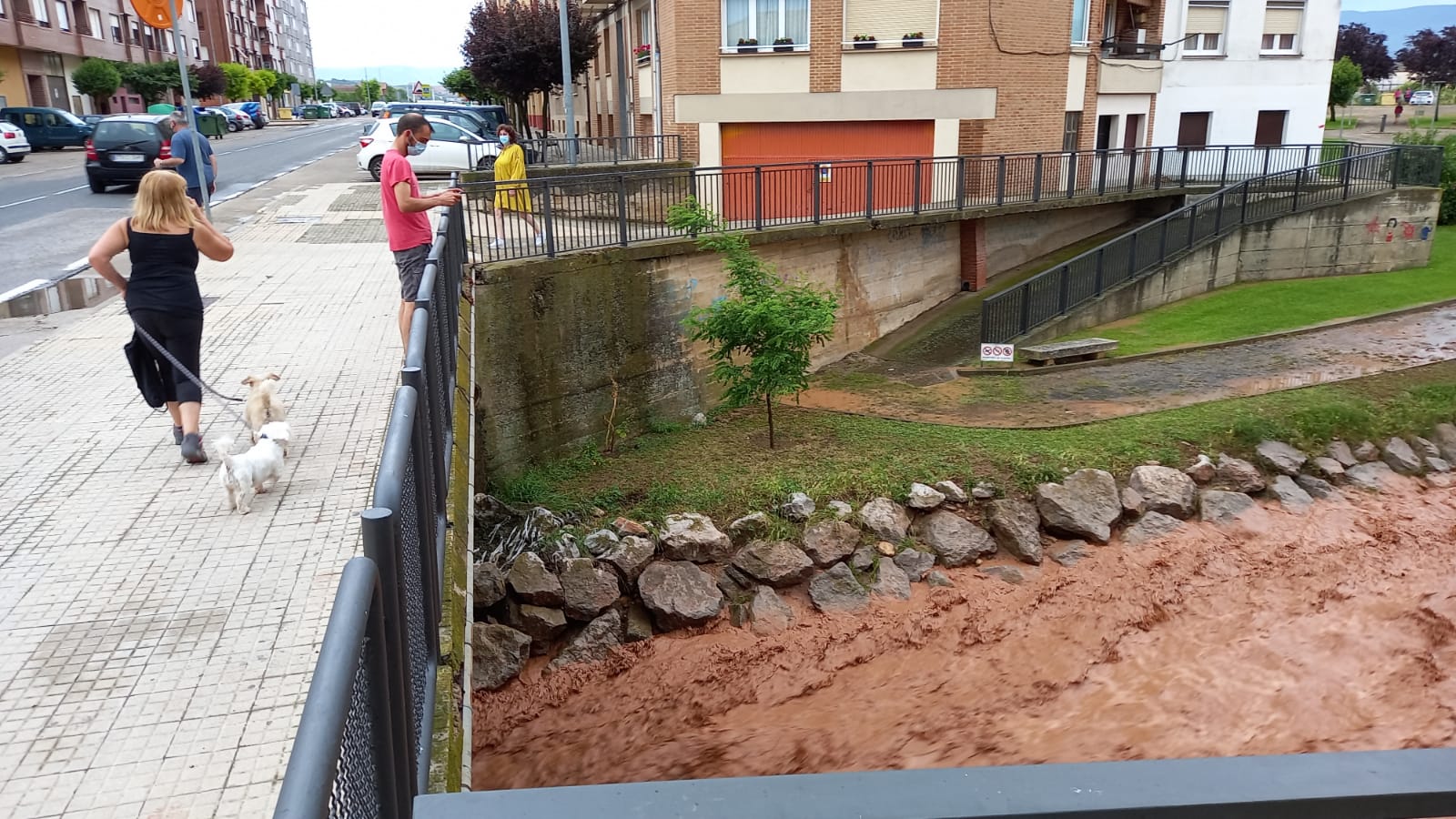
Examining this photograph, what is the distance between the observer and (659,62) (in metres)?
21.9

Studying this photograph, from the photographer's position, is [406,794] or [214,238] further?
[214,238]

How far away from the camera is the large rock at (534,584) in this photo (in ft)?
31.3

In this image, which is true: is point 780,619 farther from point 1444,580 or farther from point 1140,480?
point 1444,580

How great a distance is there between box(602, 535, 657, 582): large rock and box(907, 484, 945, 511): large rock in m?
3.17

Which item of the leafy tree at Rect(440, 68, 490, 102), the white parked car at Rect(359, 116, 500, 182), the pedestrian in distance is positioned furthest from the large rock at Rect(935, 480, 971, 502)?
the leafy tree at Rect(440, 68, 490, 102)

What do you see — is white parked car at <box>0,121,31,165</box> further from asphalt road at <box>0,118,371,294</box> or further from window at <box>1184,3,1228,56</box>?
window at <box>1184,3,1228,56</box>

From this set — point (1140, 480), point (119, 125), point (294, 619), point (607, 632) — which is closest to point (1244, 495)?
point (1140, 480)

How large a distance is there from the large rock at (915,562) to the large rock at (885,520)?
0.77 feet

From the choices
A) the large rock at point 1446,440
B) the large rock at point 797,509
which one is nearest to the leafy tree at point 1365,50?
the large rock at point 1446,440

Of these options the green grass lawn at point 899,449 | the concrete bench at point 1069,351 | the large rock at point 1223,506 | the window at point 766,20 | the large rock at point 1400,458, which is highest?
the window at point 766,20

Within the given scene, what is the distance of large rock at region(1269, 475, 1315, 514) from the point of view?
39.4ft

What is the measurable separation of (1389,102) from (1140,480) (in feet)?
257

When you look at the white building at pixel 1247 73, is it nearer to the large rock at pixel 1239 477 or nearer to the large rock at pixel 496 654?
the large rock at pixel 1239 477

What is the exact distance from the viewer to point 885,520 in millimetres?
11016
